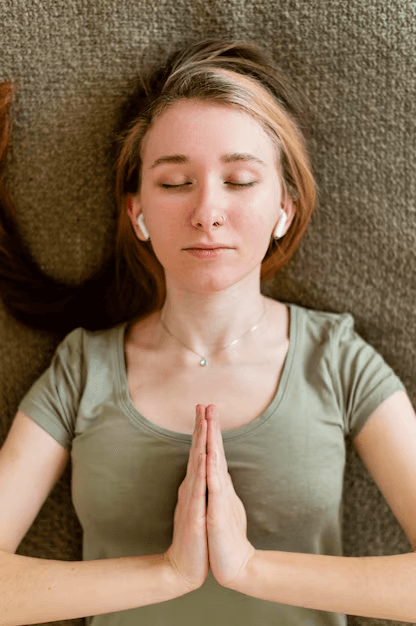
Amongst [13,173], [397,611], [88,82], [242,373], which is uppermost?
[88,82]

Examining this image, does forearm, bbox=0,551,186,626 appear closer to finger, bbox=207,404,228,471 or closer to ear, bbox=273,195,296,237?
finger, bbox=207,404,228,471

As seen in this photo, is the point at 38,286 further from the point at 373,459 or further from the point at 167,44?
the point at 373,459

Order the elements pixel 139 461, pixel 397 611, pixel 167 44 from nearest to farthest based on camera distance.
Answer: pixel 397 611 < pixel 139 461 < pixel 167 44

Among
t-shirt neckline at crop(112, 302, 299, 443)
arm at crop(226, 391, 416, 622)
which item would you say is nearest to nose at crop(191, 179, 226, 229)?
t-shirt neckline at crop(112, 302, 299, 443)

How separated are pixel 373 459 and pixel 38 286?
72cm

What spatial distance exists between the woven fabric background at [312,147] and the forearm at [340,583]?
310 mm

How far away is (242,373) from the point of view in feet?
3.84

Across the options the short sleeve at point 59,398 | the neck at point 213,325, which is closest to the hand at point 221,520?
the neck at point 213,325

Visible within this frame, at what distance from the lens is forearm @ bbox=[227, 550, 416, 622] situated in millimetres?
1012

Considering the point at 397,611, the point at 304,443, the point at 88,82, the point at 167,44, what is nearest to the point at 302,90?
the point at 167,44

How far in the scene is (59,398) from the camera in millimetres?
1187

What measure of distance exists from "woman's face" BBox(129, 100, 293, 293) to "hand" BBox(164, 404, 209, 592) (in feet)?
0.80

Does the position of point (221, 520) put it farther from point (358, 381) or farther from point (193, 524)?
point (358, 381)

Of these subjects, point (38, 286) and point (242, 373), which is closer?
point (242, 373)
